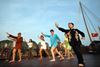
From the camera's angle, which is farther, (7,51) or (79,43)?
(7,51)

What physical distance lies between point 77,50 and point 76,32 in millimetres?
751

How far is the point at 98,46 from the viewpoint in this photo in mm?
22734

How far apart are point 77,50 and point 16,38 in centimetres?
692

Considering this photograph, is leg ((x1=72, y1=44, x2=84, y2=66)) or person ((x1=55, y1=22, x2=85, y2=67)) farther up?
person ((x1=55, y1=22, x2=85, y2=67))

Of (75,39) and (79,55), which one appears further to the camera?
(75,39)

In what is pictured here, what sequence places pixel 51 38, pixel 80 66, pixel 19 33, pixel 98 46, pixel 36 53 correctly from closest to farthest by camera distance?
pixel 80 66
pixel 51 38
pixel 19 33
pixel 98 46
pixel 36 53

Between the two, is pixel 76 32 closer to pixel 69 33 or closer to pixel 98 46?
pixel 69 33

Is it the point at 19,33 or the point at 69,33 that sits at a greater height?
the point at 19,33

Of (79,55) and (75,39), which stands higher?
(75,39)

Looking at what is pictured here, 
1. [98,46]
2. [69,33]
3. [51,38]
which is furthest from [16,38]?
[98,46]

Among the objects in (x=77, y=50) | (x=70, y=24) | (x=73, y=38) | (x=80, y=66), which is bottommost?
(x=80, y=66)

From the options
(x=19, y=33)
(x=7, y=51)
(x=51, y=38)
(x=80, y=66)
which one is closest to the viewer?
(x=80, y=66)

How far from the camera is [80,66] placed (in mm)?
7633

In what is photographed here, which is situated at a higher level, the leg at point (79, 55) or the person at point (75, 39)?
the person at point (75, 39)
